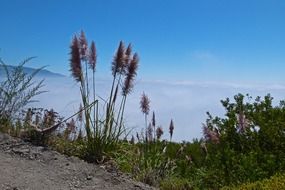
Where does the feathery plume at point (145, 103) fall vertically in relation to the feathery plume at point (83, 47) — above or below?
below

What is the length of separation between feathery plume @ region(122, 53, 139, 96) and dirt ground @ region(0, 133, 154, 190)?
1312mm

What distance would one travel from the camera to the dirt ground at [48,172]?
6164mm

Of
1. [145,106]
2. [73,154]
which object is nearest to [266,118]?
[145,106]

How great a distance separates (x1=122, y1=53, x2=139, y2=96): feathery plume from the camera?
7.68 meters

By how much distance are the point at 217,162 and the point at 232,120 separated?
3.47 feet

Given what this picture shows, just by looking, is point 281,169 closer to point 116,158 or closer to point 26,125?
point 116,158

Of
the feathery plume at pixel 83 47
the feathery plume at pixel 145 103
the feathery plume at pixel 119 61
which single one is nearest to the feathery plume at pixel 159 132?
the feathery plume at pixel 145 103

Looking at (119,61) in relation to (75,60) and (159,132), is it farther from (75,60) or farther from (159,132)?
(159,132)

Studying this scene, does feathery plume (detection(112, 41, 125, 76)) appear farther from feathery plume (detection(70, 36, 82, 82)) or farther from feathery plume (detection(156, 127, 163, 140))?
feathery plume (detection(156, 127, 163, 140))

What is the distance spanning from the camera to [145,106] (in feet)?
Result: 26.3

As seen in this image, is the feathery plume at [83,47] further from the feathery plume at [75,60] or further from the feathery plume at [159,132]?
the feathery plume at [159,132]

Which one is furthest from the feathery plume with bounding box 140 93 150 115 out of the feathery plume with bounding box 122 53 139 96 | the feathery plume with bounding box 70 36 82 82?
the feathery plume with bounding box 70 36 82 82

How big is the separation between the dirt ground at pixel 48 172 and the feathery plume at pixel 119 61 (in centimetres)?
147

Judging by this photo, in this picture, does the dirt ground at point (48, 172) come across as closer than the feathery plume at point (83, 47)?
Yes
